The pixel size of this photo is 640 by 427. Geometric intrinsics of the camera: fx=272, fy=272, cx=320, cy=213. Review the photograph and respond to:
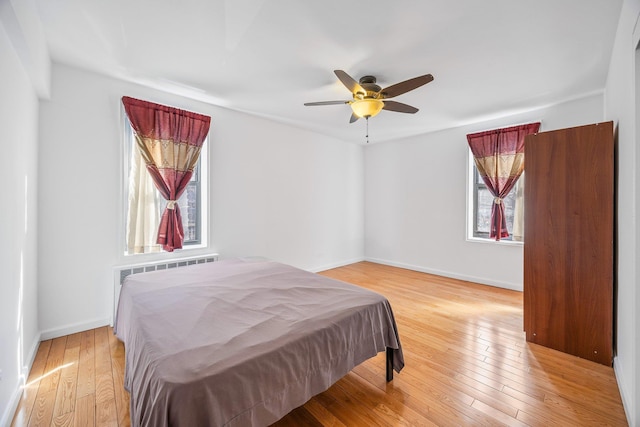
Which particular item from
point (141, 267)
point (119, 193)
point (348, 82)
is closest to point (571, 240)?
point (348, 82)

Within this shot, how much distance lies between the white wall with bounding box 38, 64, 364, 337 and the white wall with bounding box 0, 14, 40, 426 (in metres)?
0.20

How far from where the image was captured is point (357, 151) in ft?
19.4

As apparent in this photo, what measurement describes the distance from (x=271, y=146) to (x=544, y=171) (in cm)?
341

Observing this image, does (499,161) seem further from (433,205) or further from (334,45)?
(334,45)

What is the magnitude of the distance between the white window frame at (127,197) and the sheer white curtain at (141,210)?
0.04 m

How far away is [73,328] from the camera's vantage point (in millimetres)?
2676

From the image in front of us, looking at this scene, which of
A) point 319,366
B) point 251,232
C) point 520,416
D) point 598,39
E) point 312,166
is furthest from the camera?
point 312,166

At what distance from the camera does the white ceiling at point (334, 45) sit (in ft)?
6.04

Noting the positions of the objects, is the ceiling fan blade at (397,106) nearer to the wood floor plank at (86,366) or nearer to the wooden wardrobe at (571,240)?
the wooden wardrobe at (571,240)

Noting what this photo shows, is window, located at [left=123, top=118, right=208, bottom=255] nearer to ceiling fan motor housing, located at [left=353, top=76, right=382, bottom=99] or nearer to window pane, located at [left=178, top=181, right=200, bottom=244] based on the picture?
window pane, located at [left=178, top=181, right=200, bottom=244]

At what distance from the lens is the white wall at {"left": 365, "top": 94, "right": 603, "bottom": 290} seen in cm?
403

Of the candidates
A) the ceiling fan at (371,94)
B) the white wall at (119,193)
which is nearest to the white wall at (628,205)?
the ceiling fan at (371,94)

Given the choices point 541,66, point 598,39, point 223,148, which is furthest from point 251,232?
point 598,39

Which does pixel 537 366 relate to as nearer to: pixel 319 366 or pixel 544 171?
pixel 544 171
